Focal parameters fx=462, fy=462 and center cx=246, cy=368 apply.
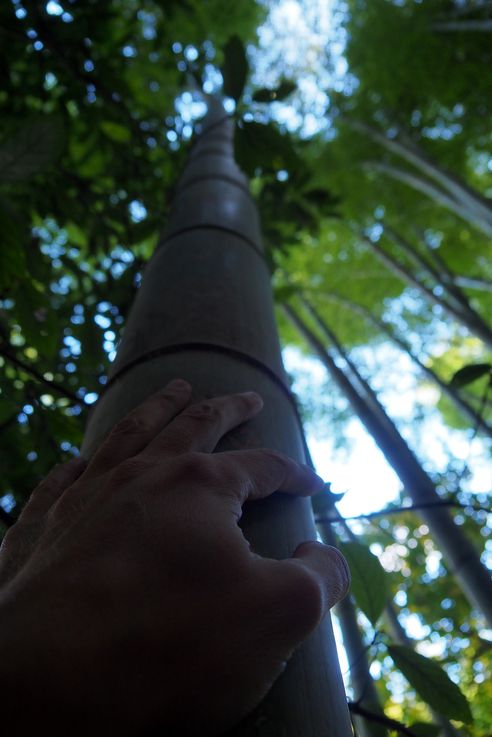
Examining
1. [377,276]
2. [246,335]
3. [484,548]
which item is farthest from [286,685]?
[377,276]

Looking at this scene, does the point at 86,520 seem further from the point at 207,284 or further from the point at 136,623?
the point at 207,284

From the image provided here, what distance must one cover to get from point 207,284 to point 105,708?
688 mm

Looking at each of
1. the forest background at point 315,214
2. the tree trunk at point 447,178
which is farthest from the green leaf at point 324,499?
the tree trunk at point 447,178

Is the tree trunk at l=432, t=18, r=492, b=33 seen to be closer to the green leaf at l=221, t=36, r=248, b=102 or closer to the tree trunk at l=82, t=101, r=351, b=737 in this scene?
the green leaf at l=221, t=36, r=248, b=102

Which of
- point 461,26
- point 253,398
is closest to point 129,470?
point 253,398

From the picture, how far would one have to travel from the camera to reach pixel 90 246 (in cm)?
222

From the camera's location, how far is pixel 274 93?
1259 millimetres

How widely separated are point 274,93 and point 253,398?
0.99 m

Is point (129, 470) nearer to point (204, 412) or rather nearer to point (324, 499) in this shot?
point (204, 412)

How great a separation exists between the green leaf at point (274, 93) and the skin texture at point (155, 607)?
1.08m

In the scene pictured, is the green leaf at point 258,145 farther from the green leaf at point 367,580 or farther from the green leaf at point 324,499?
the green leaf at point 367,580

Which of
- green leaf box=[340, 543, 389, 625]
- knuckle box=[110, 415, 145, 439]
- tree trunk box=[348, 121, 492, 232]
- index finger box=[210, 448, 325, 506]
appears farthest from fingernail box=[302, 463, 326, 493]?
tree trunk box=[348, 121, 492, 232]

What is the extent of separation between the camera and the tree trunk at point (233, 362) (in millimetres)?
433

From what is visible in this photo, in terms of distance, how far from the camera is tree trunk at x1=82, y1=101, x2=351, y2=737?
43 cm
